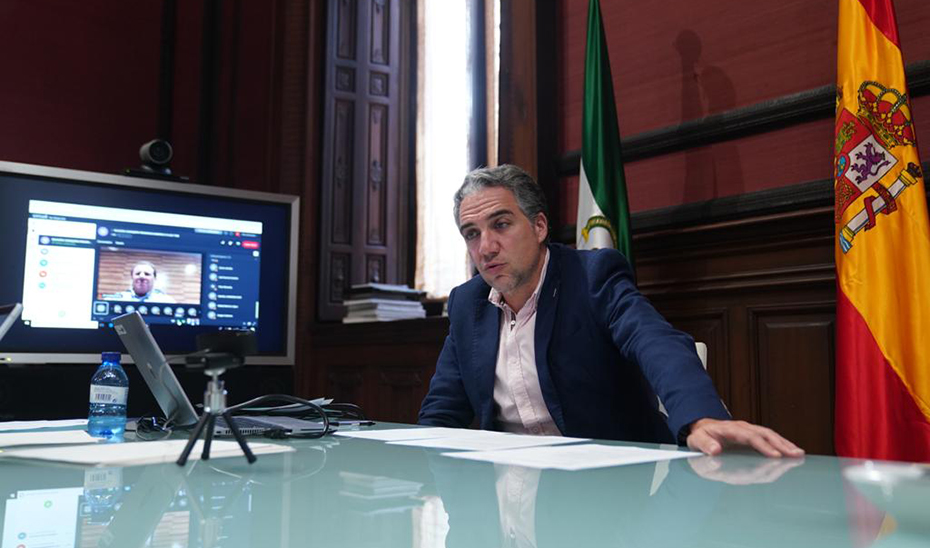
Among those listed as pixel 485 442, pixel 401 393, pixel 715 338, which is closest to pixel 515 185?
pixel 715 338

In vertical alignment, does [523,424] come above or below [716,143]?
below

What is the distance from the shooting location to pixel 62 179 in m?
2.55

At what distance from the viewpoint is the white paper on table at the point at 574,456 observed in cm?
105

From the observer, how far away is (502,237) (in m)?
2.26

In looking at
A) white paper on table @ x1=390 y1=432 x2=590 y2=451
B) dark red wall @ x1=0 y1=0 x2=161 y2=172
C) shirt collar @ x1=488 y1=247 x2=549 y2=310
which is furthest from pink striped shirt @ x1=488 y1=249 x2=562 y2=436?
dark red wall @ x1=0 y1=0 x2=161 y2=172

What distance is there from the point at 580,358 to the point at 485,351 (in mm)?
245

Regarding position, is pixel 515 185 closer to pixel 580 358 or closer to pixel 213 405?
pixel 580 358

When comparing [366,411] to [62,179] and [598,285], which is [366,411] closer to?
[62,179]

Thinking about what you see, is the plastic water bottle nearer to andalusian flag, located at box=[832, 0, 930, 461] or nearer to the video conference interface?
the video conference interface

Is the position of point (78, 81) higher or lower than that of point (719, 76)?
higher

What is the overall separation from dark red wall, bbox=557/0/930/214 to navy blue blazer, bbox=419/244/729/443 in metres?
0.86

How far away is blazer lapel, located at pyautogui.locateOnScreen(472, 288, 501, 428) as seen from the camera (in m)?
2.08

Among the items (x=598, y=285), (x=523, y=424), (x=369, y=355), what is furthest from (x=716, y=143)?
(x=369, y=355)

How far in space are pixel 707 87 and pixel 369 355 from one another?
2.07 metres
